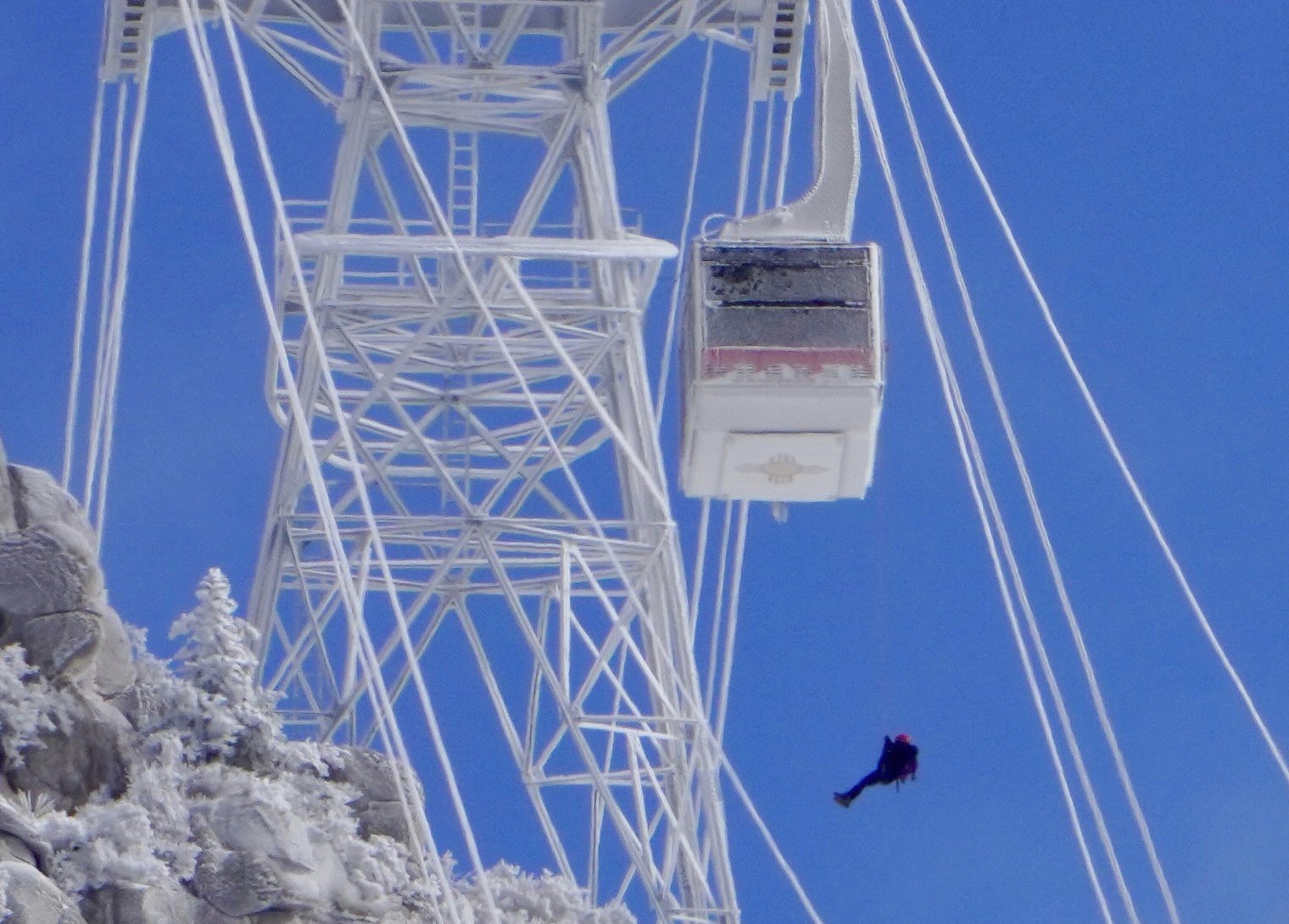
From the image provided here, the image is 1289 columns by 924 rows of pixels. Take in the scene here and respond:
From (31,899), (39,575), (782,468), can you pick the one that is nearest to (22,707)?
(39,575)

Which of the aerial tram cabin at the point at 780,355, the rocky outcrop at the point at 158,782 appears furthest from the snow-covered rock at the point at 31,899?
the aerial tram cabin at the point at 780,355

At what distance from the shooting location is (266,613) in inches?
1242

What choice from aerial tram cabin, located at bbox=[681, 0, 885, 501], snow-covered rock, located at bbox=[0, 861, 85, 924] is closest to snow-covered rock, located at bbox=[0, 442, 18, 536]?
snow-covered rock, located at bbox=[0, 861, 85, 924]

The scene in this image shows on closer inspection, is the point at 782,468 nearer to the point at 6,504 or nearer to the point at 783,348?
the point at 783,348

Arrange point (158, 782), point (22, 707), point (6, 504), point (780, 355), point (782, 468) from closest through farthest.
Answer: point (22, 707)
point (158, 782)
point (6, 504)
point (780, 355)
point (782, 468)

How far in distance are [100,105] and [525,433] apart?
6.07m

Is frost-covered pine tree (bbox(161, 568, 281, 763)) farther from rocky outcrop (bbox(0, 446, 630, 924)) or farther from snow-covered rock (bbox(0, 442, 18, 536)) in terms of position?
snow-covered rock (bbox(0, 442, 18, 536))

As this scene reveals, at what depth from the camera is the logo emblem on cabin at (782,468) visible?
28062 mm

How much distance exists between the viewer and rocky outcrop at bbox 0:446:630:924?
2395cm

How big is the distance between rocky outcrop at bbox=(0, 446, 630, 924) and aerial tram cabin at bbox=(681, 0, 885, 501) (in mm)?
4175

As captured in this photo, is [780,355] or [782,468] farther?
[782,468]

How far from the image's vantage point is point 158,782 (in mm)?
25078

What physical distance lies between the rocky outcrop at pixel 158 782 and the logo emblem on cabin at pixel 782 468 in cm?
418

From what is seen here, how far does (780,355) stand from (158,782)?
648cm
